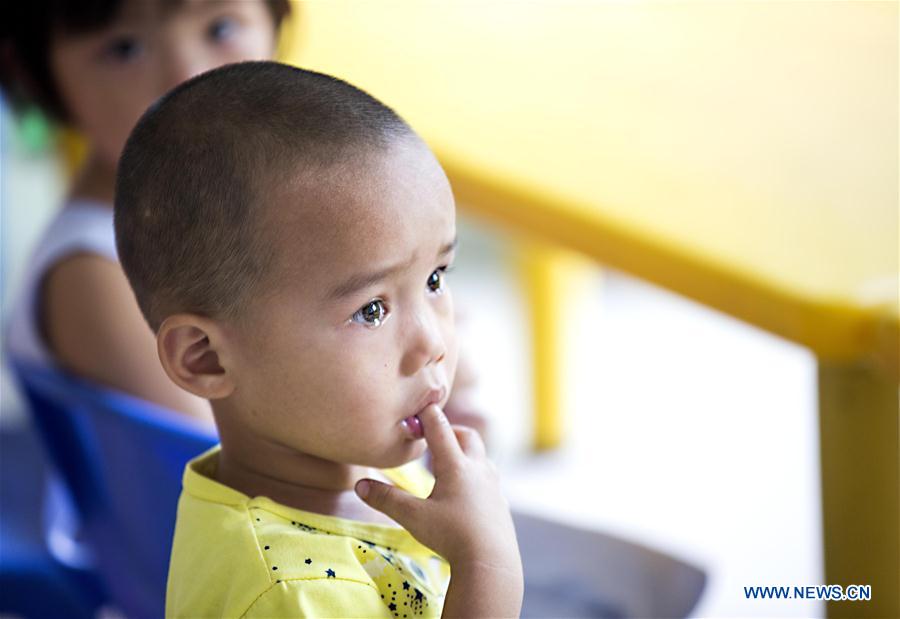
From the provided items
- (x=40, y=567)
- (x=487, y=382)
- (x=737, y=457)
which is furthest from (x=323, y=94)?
(x=487, y=382)

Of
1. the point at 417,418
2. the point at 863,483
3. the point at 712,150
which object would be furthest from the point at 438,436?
the point at 712,150

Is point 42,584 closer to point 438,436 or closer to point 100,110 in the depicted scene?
point 100,110

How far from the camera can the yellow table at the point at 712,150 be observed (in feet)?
2.18

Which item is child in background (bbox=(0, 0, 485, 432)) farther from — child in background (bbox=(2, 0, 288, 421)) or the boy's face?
the boy's face

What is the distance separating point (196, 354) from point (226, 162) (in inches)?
3.8

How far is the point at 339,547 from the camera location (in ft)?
1.71

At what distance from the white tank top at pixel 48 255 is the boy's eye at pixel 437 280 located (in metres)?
0.38

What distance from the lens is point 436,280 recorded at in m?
0.54

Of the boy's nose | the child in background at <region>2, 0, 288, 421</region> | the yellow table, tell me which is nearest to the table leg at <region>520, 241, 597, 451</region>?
the yellow table

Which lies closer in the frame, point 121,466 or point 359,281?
point 359,281

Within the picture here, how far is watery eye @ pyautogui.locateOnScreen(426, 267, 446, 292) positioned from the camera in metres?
0.54

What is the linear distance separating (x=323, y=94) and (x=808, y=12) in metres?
0.46

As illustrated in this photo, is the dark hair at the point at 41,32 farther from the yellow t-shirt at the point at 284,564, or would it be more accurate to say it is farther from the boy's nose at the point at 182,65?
the yellow t-shirt at the point at 284,564

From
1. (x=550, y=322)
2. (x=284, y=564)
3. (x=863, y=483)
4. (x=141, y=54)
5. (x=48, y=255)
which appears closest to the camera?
(x=284, y=564)
